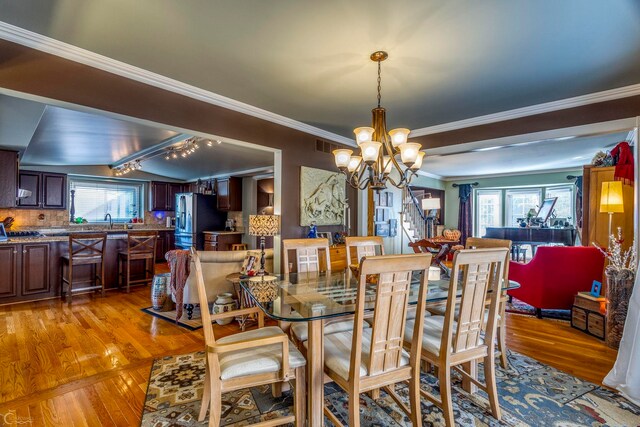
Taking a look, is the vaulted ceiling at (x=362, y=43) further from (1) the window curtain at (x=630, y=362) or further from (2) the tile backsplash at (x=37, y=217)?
(2) the tile backsplash at (x=37, y=217)

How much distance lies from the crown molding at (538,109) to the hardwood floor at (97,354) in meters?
2.52

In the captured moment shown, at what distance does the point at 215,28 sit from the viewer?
2070mm

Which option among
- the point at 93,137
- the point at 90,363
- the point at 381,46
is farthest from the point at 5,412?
the point at 93,137

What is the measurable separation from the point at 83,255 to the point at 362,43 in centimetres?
515

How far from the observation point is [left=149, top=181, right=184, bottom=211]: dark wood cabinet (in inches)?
334

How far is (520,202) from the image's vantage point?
865 centimetres

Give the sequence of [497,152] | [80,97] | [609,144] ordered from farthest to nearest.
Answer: [497,152]
[609,144]
[80,97]

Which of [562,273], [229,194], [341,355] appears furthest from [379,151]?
[229,194]

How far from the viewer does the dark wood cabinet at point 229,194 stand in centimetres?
768

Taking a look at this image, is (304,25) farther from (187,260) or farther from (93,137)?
(93,137)

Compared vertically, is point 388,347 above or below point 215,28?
below

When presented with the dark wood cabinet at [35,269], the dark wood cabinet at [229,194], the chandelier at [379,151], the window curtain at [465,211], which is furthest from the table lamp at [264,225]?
the window curtain at [465,211]

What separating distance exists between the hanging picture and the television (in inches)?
223

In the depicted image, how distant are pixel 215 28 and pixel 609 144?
6.56 metres
